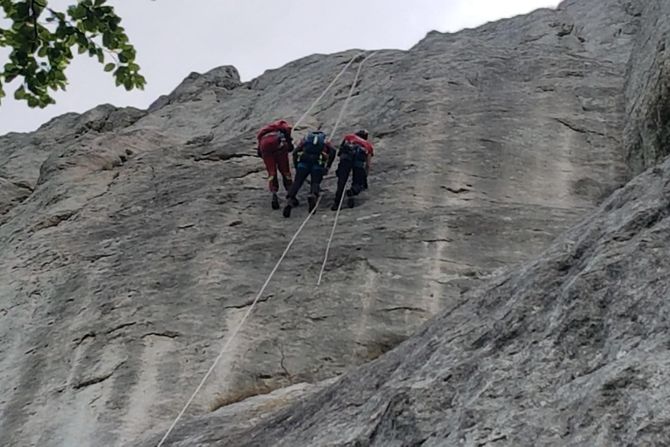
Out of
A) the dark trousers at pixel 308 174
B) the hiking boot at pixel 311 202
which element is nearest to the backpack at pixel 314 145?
the dark trousers at pixel 308 174

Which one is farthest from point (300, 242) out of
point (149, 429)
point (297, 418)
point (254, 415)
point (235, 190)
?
point (297, 418)

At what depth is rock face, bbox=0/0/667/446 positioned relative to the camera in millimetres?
5004

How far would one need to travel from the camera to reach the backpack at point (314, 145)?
12.7 m

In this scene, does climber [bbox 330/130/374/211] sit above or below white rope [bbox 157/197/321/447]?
above

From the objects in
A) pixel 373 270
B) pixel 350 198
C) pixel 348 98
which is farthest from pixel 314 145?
pixel 348 98

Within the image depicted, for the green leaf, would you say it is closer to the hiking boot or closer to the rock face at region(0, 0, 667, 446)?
the rock face at region(0, 0, 667, 446)

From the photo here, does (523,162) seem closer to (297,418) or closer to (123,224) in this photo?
(123,224)

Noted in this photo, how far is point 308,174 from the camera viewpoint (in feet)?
41.8

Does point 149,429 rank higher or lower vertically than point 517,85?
lower

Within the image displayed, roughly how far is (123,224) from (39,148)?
816cm

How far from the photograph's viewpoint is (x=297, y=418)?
614 cm

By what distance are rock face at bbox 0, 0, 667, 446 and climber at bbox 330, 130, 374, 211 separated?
227 millimetres

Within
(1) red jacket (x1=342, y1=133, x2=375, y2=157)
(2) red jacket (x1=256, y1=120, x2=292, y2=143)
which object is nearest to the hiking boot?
(1) red jacket (x1=342, y1=133, x2=375, y2=157)

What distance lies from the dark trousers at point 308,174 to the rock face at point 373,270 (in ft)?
0.90
